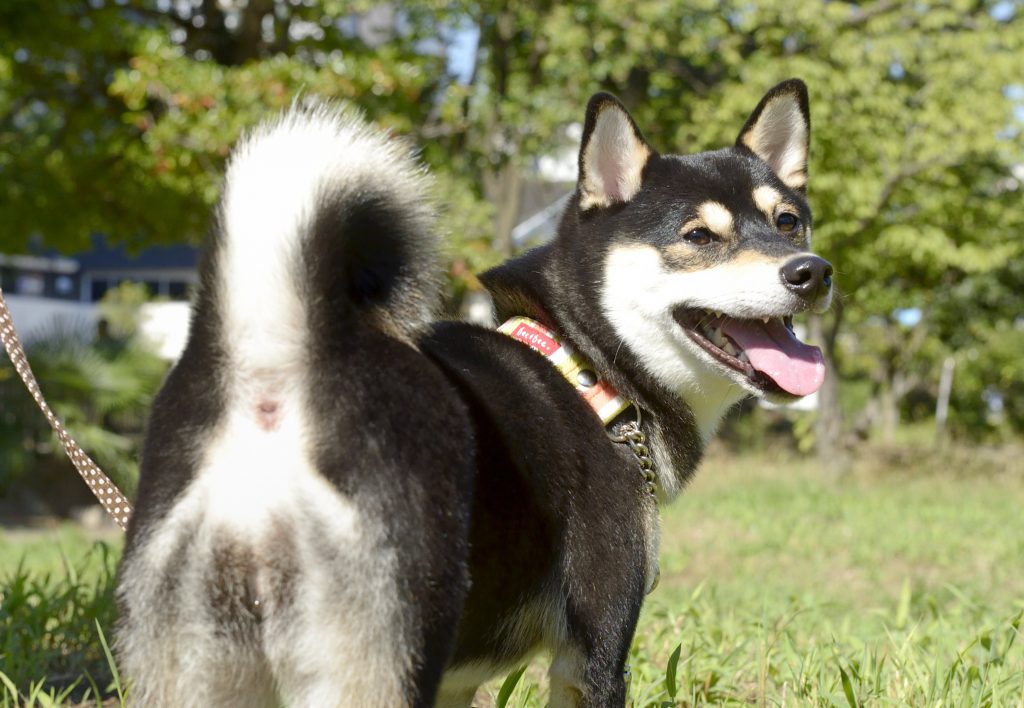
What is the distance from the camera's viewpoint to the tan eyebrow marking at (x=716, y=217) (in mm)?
2723

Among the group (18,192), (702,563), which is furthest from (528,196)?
(702,563)

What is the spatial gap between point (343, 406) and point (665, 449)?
3.55 feet

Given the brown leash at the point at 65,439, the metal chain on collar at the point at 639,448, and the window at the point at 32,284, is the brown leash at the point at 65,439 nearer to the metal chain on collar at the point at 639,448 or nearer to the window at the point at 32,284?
the metal chain on collar at the point at 639,448

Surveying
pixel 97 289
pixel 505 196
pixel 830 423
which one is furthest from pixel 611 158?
pixel 97 289

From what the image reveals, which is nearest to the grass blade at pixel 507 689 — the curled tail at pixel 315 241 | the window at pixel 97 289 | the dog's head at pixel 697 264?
the dog's head at pixel 697 264

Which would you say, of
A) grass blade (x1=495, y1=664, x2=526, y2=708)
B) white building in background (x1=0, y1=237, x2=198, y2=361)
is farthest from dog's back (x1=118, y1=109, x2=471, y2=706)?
white building in background (x1=0, y1=237, x2=198, y2=361)

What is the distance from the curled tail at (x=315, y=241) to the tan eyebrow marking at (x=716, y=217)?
0.93m

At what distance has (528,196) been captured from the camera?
2767 centimetres

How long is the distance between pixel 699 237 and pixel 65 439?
177 centimetres

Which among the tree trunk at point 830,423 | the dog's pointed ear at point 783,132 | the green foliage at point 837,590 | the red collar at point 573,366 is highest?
the dog's pointed ear at point 783,132

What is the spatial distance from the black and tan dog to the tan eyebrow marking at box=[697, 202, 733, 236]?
0.16 meters

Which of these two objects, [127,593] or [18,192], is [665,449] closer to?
[127,593]

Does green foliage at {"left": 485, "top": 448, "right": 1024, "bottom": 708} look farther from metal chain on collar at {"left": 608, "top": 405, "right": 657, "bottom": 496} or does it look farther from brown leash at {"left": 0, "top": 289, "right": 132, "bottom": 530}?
brown leash at {"left": 0, "top": 289, "right": 132, "bottom": 530}

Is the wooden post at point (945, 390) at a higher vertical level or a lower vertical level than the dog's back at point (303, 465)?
lower
